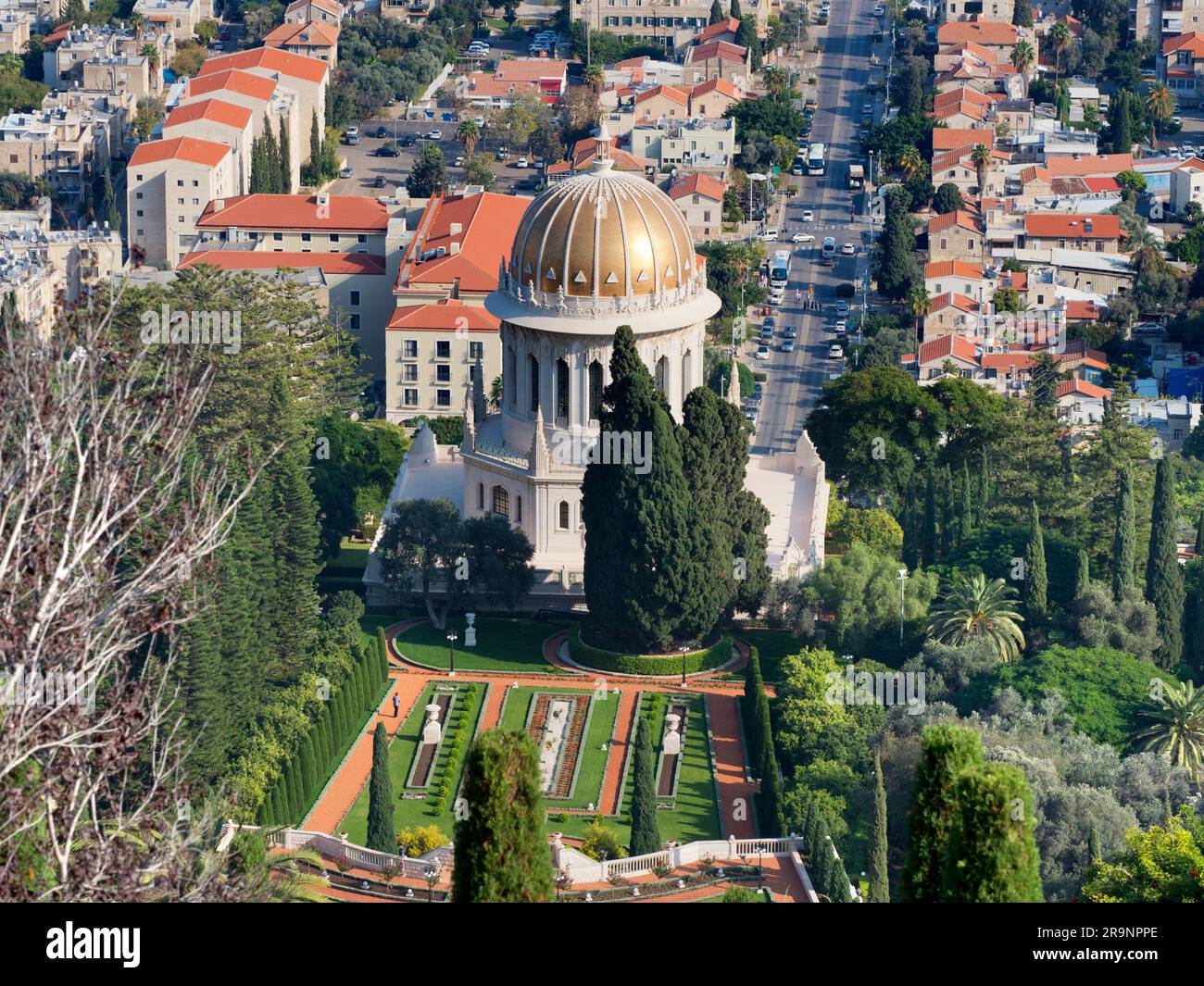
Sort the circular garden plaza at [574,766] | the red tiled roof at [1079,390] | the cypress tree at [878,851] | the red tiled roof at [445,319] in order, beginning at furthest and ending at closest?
the red tiled roof at [1079,390]
the red tiled roof at [445,319]
the circular garden plaza at [574,766]
the cypress tree at [878,851]

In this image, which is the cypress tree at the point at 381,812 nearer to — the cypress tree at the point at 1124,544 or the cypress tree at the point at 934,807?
the cypress tree at the point at 1124,544

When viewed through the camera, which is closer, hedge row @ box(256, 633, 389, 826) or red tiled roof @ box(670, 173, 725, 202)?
hedge row @ box(256, 633, 389, 826)

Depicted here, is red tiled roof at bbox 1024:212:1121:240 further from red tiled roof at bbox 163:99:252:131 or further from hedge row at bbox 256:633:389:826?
hedge row at bbox 256:633:389:826

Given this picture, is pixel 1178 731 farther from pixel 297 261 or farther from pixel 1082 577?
pixel 297 261

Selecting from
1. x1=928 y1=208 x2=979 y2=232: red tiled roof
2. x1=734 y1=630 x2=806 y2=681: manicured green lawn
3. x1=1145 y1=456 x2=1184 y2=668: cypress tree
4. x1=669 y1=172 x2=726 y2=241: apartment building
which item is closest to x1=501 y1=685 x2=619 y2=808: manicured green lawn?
x1=734 y1=630 x2=806 y2=681: manicured green lawn

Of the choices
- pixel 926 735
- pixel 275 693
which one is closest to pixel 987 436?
pixel 275 693

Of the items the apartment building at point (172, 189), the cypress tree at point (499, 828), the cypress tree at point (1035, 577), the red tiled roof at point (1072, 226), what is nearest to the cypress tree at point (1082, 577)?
the cypress tree at point (1035, 577)

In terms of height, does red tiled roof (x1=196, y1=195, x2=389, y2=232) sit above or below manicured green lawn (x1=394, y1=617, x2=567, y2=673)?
above
